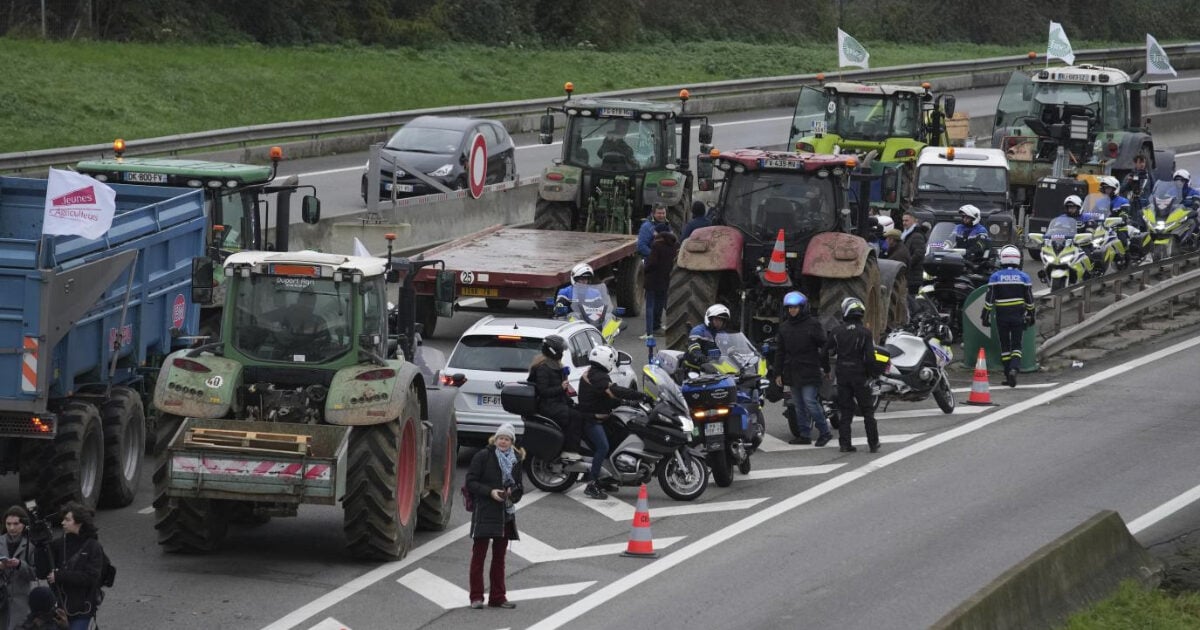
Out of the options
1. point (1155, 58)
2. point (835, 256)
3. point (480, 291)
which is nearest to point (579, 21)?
point (1155, 58)

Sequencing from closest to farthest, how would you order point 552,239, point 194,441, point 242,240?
1. point 194,441
2. point 242,240
3. point 552,239

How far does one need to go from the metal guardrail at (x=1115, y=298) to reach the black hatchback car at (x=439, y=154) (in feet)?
38.6

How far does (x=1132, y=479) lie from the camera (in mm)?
19250

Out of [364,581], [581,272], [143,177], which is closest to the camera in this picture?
[364,581]

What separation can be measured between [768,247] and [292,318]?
9180 millimetres

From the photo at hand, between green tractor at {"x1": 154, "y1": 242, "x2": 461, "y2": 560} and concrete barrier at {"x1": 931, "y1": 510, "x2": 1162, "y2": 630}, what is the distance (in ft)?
15.2

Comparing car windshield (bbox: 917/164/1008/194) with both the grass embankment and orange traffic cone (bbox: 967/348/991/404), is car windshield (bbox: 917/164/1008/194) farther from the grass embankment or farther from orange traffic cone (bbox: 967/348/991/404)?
the grass embankment

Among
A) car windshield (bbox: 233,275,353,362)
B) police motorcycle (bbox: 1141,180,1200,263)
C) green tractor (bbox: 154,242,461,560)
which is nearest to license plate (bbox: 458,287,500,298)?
green tractor (bbox: 154,242,461,560)

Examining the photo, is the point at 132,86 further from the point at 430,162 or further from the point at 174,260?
the point at 174,260

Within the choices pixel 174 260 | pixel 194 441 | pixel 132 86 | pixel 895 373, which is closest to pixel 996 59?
pixel 132 86

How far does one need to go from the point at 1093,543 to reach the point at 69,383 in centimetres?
835

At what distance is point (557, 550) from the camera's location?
16.2 meters

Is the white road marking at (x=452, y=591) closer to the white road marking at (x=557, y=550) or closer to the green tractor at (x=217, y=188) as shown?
the white road marking at (x=557, y=550)

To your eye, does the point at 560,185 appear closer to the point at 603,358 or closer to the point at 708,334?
the point at 708,334
